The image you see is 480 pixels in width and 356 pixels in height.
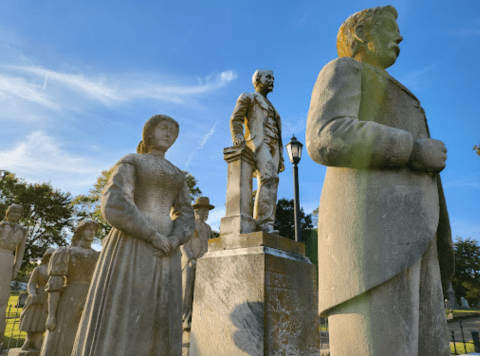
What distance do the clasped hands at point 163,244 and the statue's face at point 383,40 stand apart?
2.41 m

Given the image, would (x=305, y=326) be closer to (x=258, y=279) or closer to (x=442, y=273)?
(x=258, y=279)

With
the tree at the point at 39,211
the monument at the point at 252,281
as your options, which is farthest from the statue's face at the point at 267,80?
the tree at the point at 39,211

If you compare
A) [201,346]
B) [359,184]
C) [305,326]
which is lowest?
[201,346]

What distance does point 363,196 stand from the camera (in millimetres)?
1528

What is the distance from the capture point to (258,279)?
438 cm

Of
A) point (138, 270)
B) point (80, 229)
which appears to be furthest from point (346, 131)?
point (80, 229)

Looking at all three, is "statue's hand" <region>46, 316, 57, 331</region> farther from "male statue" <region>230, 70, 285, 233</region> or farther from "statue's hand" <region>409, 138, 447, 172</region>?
"statue's hand" <region>409, 138, 447, 172</region>

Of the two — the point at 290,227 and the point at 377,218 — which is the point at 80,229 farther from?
the point at 290,227

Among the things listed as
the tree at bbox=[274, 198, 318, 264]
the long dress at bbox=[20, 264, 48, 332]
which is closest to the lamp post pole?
the long dress at bbox=[20, 264, 48, 332]

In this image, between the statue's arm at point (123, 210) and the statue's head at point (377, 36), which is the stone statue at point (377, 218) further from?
the statue's arm at point (123, 210)

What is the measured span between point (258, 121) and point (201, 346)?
3.75 metres

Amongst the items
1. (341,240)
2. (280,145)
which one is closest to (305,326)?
(280,145)

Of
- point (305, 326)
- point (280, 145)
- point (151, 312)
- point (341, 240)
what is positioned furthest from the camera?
point (280, 145)

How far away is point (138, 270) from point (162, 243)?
1.07 ft
